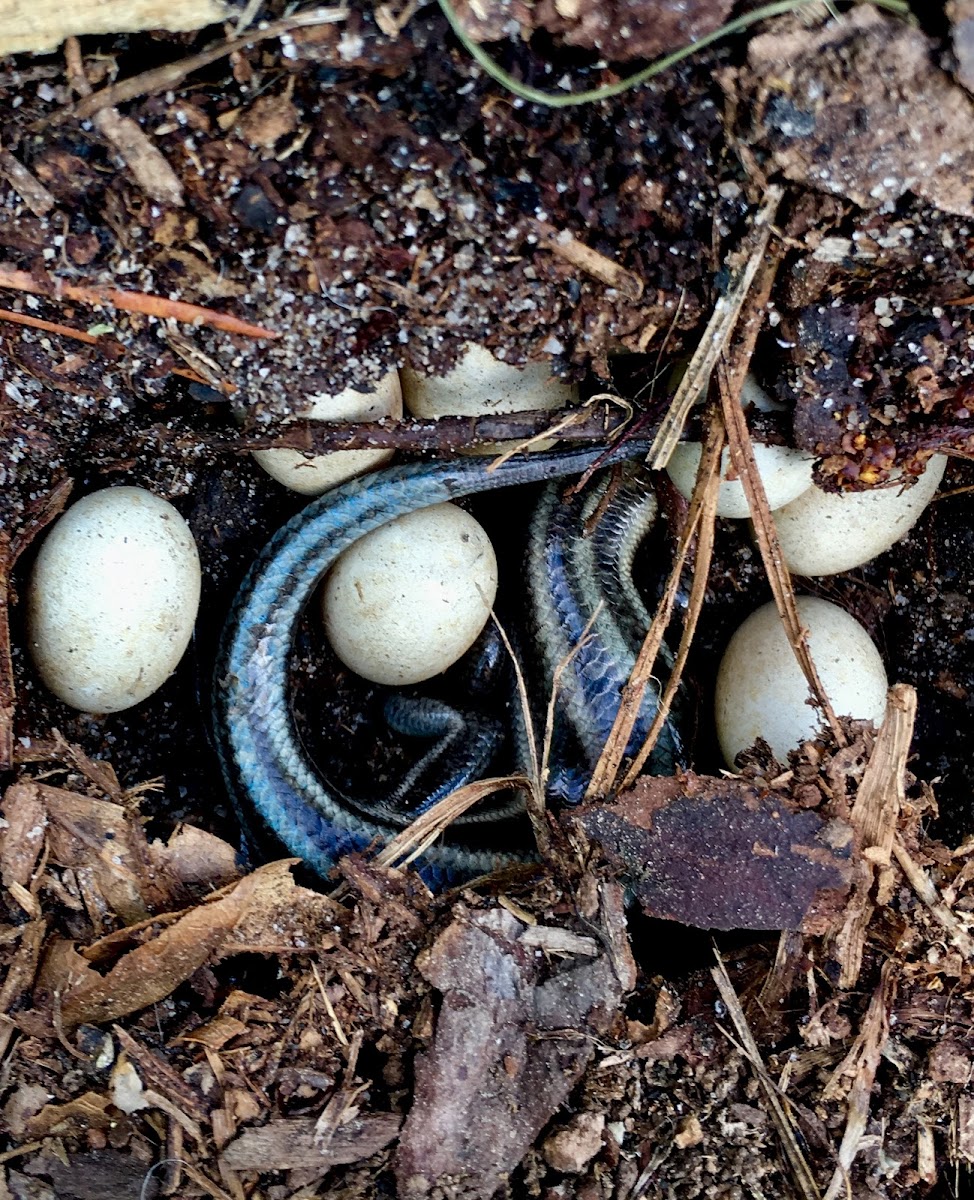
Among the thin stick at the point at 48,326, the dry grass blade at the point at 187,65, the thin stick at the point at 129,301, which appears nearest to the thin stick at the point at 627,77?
the dry grass blade at the point at 187,65

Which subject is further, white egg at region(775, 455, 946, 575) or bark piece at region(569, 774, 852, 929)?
white egg at region(775, 455, 946, 575)

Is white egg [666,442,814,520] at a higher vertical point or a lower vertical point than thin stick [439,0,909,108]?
lower

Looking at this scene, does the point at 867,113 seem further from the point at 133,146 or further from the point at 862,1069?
the point at 862,1069

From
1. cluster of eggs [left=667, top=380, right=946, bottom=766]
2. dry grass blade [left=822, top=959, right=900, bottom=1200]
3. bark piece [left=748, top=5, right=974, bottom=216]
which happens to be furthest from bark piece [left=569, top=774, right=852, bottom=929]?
bark piece [left=748, top=5, right=974, bottom=216]

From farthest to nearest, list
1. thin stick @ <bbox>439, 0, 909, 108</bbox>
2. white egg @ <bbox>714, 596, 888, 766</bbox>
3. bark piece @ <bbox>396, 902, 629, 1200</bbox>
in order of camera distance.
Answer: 1. white egg @ <bbox>714, 596, 888, 766</bbox>
2. bark piece @ <bbox>396, 902, 629, 1200</bbox>
3. thin stick @ <bbox>439, 0, 909, 108</bbox>

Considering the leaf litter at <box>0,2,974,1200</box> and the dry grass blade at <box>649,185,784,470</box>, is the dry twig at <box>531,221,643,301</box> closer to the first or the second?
the leaf litter at <box>0,2,974,1200</box>

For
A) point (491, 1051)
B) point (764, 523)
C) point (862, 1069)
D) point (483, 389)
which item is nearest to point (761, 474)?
point (764, 523)
